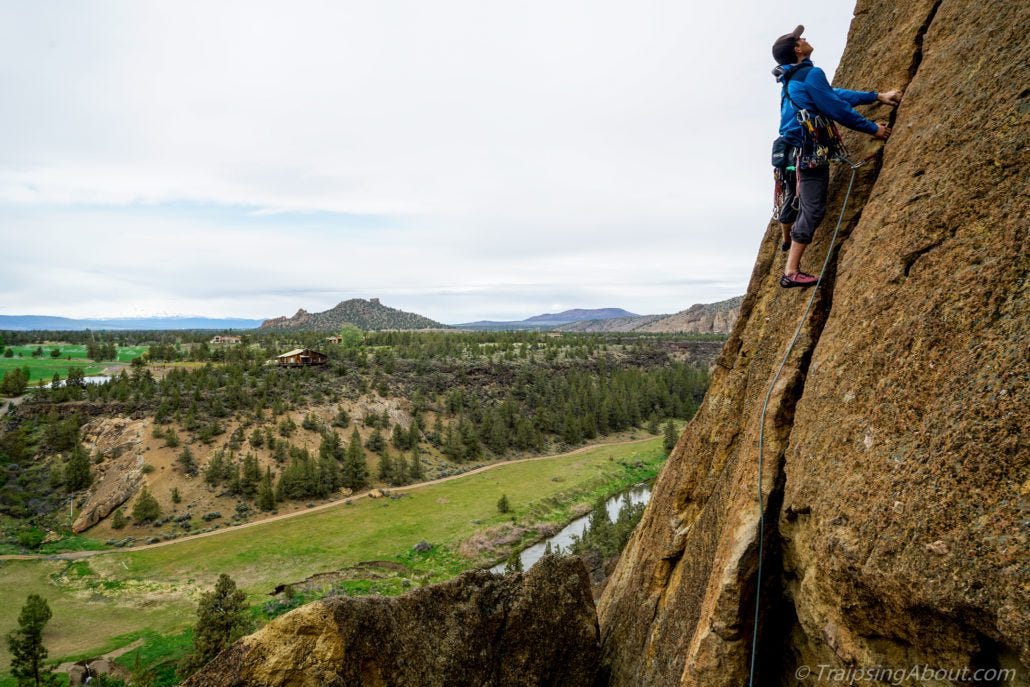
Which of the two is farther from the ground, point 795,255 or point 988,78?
point 988,78

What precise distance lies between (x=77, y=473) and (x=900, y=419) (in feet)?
209

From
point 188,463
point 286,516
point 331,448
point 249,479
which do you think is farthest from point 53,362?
point 286,516

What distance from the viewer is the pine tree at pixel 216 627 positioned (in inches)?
883

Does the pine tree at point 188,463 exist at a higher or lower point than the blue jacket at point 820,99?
lower

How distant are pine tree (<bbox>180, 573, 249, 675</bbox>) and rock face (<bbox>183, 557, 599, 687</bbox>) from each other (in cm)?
1914

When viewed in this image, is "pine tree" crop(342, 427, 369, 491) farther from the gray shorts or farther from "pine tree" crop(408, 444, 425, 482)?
the gray shorts

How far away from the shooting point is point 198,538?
4259cm

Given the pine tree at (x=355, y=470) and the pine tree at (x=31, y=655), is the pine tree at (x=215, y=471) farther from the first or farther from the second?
the pine tree at (x=31, y=655)

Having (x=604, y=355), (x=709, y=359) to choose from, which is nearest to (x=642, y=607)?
(x=604, y=355)

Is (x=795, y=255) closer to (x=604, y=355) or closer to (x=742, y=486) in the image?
(x=742, y=486)

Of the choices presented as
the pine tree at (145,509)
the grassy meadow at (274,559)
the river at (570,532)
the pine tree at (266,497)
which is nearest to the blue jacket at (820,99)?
the river at (570,532)

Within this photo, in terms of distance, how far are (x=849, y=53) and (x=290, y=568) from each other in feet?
137

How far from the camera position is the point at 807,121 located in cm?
656

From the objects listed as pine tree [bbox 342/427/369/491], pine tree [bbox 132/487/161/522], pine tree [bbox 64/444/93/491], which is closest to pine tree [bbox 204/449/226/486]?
pine tree [bbox 132/487/161/522]
